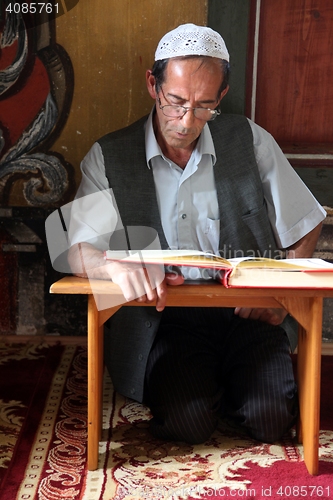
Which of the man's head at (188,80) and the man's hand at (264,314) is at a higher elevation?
the man's head at (188,80)

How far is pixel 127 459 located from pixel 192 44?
4.30ft

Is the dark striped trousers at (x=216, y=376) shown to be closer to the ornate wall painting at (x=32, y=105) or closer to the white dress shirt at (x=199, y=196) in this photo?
the white dress shirt at (x=199, y=196)

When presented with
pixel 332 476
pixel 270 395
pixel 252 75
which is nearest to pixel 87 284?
Answer: pixel 270 395

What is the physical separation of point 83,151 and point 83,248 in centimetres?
80

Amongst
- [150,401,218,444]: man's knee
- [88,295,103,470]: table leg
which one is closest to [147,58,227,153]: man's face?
[88,295,103,470]: table leg

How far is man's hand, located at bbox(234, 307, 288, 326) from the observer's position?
6.73 feet

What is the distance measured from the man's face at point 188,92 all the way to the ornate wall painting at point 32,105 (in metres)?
0.70

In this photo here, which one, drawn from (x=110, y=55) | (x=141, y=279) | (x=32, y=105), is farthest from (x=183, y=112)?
(x=32, y=105)

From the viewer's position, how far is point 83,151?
8.63 ft

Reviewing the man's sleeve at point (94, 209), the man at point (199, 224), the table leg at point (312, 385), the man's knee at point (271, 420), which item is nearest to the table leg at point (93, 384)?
the man at point (199, 224)

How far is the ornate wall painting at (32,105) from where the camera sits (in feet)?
8.32

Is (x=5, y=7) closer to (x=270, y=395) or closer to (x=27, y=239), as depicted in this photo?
(x=27, y=239)

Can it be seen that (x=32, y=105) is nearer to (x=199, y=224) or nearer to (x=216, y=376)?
(x=199, y=224)

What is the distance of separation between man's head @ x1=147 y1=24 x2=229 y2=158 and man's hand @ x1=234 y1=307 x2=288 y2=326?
0.60m
